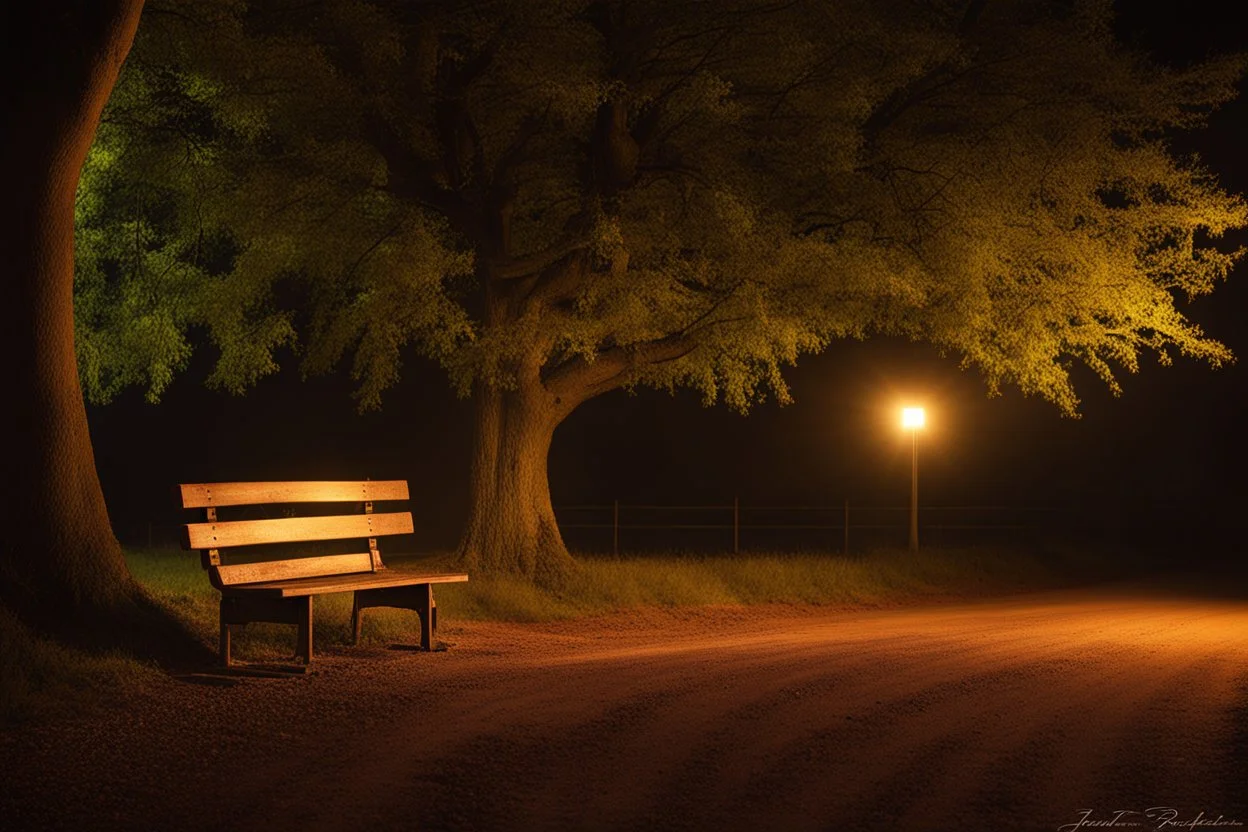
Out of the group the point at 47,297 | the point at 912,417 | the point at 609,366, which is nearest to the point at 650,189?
the point at 609,366

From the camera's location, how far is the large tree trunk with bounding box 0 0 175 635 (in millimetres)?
10289

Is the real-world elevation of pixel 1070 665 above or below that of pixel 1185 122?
below

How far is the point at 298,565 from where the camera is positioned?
11000 mm

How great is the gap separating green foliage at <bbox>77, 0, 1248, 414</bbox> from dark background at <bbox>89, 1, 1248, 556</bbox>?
92.4 feet

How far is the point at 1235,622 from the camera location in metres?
15.5

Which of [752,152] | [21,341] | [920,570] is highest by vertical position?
[752,152]

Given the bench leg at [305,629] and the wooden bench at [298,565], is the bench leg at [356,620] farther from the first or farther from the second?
the bench leg at [305,629]

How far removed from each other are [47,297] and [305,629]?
334 centimetres

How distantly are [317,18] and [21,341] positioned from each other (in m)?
6.67

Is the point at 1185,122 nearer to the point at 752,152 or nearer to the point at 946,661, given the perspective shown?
the point at 752,152

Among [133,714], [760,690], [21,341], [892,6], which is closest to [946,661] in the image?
[760,690]

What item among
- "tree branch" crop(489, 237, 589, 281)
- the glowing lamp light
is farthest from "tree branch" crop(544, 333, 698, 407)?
the glowing lamp light

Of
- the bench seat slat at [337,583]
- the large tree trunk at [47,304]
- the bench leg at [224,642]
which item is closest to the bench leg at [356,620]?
the bench seat slat at [337,583]

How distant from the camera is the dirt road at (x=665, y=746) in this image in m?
6.12
